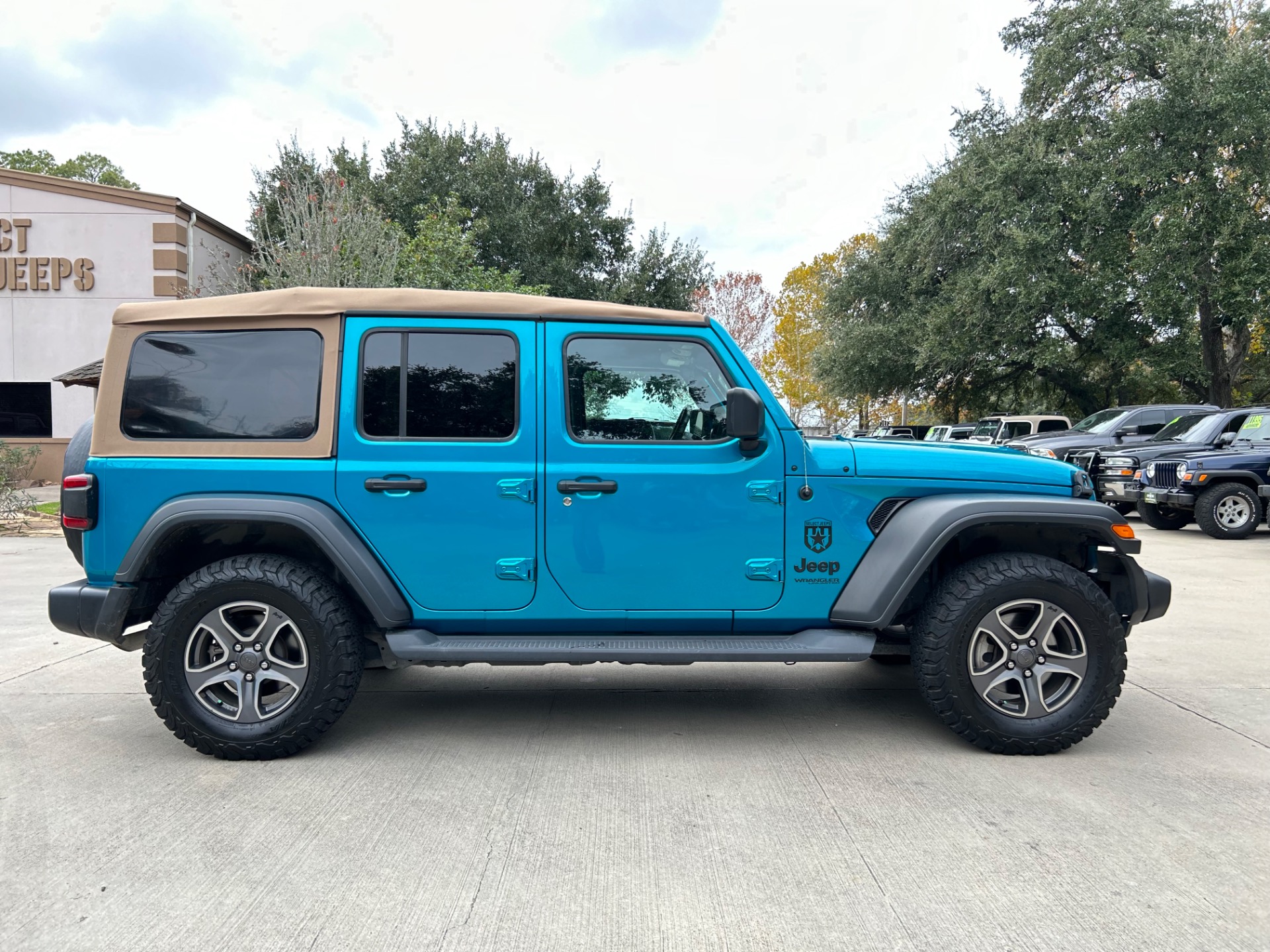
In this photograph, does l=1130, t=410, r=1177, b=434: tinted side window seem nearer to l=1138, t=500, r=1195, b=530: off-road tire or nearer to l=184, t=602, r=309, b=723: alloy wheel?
l=1138, t=500, r=1195, b=530: off-road tire

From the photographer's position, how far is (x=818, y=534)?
413 centimetres

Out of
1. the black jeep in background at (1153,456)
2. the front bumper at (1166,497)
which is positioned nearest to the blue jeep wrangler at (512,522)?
the front bumper at (1166,497)

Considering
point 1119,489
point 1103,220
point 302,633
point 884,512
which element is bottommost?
point 302,633

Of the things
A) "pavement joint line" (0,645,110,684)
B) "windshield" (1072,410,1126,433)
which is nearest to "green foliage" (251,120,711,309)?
"windshield" (1072,410,1126,433)

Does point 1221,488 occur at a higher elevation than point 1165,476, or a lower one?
lower

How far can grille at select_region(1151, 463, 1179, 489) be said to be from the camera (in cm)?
1257

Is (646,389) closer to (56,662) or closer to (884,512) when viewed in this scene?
(884,512)

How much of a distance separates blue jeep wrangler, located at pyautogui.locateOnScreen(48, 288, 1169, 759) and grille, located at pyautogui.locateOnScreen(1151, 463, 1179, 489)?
31.9 ft

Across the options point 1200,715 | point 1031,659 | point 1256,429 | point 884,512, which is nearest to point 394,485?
point 884,512

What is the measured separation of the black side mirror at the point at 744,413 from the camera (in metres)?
3.89

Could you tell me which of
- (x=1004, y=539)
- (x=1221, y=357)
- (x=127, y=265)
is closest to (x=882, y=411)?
(x=1221, y=357)

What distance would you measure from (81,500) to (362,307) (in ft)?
4.87

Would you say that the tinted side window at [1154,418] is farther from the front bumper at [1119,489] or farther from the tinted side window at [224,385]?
the tinted side window at [224,385]

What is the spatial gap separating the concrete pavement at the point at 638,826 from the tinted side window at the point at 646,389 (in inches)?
57.9
